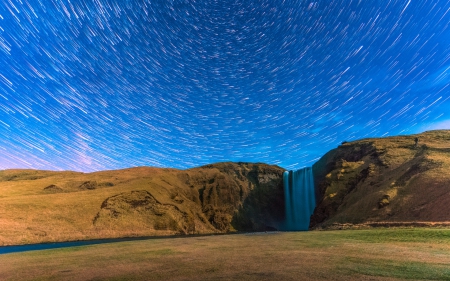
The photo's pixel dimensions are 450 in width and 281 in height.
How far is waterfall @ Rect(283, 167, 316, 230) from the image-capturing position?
99.1m

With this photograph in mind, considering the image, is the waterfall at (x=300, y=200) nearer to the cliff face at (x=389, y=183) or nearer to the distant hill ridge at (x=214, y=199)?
the distant hill ridge at (x=214, y=199)

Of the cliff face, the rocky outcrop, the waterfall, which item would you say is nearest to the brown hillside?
→ the rocky outcrop

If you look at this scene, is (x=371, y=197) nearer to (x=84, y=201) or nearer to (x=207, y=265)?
(x=207, y=265)

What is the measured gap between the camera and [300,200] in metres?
103

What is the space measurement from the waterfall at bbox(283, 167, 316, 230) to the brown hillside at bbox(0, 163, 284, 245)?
789 centimetres

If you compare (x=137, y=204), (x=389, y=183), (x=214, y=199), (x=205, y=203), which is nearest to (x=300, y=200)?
(x=214, y=199)

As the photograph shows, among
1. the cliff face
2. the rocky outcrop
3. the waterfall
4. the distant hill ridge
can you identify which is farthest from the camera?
the waterfall

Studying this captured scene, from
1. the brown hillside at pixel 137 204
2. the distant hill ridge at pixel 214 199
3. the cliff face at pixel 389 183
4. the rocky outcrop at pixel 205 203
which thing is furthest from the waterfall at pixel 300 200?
the brown hillside at pixel 137 204

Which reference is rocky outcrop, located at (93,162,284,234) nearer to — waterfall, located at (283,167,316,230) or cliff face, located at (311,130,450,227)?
waterfall, located at (283,167,316,230)

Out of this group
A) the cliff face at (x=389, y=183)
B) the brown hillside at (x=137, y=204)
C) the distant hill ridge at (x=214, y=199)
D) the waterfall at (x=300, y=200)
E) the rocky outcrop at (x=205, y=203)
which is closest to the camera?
the cliff face at (x=389, y=183)

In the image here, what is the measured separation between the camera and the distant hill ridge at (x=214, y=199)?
46062 millimetres

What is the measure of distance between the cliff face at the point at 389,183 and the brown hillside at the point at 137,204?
30.6 meters

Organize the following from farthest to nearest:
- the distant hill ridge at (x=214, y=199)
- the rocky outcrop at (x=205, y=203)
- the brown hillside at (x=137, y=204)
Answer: the rocky outcrop at (x=205, y=203)
the brown hillside at (x=137, y=204)
the distant hill ridge at (x=214, y=199)

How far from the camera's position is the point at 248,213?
108500 mm
